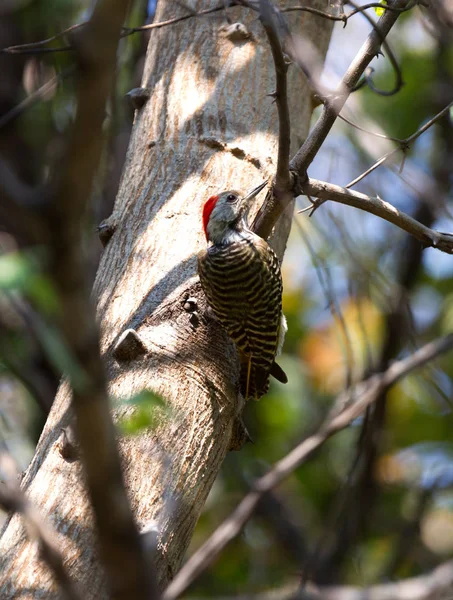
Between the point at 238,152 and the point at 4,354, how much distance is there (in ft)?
8.94

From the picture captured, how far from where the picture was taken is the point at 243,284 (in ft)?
15.9

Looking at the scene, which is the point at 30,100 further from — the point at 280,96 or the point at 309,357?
the point at 309,357

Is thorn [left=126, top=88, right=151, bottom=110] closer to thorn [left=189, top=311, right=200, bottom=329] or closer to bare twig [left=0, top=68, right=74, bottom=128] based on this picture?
bare twig [left=0, top=68, right=74, bottom=128]

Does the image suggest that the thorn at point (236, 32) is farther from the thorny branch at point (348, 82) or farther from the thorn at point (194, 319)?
the thorn at point (194, 319)

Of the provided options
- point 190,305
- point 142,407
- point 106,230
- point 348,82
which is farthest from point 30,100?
point 142,407

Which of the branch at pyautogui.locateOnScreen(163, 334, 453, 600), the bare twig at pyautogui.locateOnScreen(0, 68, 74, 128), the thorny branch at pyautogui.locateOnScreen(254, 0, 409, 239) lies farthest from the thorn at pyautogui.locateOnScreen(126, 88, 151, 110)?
the branch at pyautogui.locateOnScreen(163, 334, 453, 600)

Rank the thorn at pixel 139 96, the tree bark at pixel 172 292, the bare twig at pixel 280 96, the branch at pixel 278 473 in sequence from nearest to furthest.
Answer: the branch at pixel 278 473
the bare twig at pixel 280 96
the tree bark at pixel 172 292
the thorn at pixel 139 96

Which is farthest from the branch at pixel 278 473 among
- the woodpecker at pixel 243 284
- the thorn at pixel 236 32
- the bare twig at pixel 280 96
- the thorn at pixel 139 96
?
the thorn at pixel 236 32

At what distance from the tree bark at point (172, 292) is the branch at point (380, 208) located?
2.13 feet

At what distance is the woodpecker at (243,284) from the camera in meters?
4.24

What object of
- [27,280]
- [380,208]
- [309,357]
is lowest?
[309,357]

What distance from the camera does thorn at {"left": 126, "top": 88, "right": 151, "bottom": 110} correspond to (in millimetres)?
4602

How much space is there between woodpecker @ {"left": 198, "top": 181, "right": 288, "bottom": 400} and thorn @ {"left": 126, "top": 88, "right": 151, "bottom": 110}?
2.63 ft

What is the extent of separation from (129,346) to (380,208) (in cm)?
137
